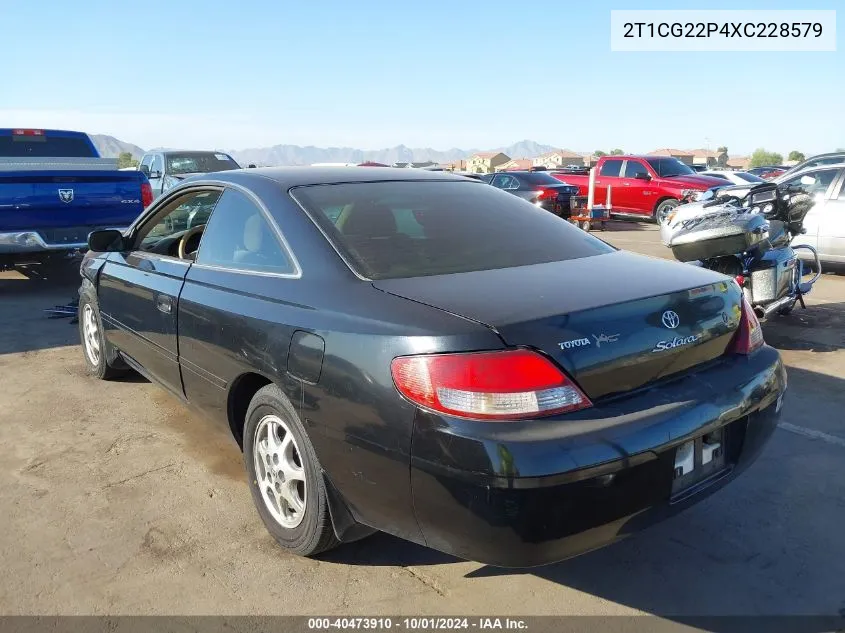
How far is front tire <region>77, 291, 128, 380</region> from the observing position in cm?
481

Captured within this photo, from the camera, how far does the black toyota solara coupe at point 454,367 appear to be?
2.10 metres

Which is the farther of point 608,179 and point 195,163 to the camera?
point 608,179

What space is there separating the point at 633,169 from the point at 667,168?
0.84m

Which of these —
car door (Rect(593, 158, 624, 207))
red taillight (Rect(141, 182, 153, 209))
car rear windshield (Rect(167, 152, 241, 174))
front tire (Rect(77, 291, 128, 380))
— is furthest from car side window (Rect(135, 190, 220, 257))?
car door (Rect(593, 158, 624, 207))

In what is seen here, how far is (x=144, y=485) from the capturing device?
3500 millimetres

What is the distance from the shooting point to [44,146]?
1037 centimetres

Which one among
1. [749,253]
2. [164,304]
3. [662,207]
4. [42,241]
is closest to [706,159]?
[662,207]

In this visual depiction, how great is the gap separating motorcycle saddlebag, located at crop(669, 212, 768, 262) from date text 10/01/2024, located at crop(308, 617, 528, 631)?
4080 mm

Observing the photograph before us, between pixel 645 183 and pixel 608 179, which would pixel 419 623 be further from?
pixel 608 179

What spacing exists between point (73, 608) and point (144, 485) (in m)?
0.99

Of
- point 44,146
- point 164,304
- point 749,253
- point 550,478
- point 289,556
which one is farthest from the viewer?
point 44,146

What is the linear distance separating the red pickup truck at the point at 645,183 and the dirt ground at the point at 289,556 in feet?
42.2

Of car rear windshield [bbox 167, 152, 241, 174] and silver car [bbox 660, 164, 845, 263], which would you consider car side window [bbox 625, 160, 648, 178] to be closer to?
silver car [bbox 660, 164, 845, 263]

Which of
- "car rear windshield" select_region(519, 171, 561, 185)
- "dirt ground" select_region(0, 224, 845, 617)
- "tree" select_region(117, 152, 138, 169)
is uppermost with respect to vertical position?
"tree" select_region(117, 152, 138, 169)
